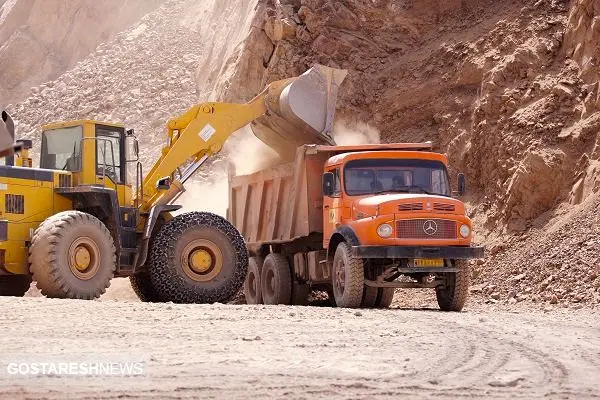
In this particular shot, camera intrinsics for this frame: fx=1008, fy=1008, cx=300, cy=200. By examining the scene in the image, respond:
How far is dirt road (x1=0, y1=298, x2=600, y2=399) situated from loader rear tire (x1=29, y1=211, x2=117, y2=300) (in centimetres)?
97

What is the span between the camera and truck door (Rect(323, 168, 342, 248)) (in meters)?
16.1

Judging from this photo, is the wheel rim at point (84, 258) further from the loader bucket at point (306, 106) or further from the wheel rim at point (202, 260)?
the loader bucket at point (306, 106)

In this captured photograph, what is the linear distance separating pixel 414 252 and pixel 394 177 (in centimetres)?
171

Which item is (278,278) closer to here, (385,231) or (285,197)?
(285,197)

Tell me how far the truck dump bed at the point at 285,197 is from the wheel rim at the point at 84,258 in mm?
4080

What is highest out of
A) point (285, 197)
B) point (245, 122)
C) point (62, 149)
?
point (245, 122)

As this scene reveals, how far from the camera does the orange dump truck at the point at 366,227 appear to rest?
15.1m

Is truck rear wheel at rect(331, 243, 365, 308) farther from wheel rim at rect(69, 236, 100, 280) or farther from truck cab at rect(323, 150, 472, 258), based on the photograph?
wheel rim at rect(69, 236, 100, 280)

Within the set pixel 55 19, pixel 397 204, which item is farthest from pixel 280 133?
pixel 55 19

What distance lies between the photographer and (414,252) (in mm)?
14914

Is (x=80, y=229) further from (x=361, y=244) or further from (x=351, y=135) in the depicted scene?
(x=351, y=135)

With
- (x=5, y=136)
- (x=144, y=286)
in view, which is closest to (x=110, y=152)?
(x=144, y=286)

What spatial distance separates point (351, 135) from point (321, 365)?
16.0 meters

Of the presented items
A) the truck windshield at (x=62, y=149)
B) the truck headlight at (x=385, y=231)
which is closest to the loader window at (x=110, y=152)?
the truck windshield at (x=62, y=149)
